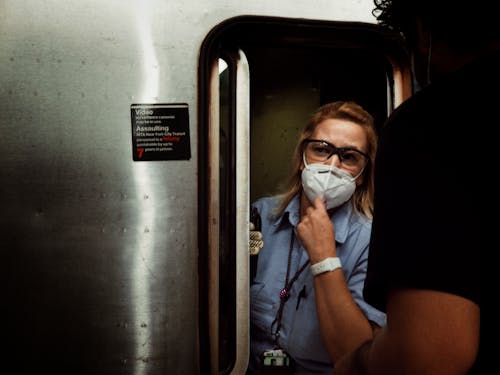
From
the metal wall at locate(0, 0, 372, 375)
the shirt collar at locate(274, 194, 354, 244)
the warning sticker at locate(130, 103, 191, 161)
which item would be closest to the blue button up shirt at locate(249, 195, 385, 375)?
the shirt collar at locate(274, 194, 354, 244)

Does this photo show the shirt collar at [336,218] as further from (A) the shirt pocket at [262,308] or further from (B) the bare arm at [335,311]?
(A) the shirt pocket at [262,308]

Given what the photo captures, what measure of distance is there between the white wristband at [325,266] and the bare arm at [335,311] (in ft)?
0.04

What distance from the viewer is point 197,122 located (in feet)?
5.30

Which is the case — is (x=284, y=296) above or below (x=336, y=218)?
below

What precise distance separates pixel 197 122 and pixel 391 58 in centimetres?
85

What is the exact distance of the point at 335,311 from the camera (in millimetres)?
1516

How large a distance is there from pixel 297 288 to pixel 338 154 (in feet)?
1.88

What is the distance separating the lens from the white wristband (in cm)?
159

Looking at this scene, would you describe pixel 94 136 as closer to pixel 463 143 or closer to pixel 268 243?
pixel 268 243

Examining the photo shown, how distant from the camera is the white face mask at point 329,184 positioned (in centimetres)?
184

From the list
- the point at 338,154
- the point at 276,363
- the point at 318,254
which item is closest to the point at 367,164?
the point at 338,154

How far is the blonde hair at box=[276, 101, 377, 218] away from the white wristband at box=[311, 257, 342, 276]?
0.39 meters

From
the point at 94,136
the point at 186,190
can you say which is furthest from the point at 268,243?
the point at 94,136

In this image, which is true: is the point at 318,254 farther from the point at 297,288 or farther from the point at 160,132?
the point at 160,132
